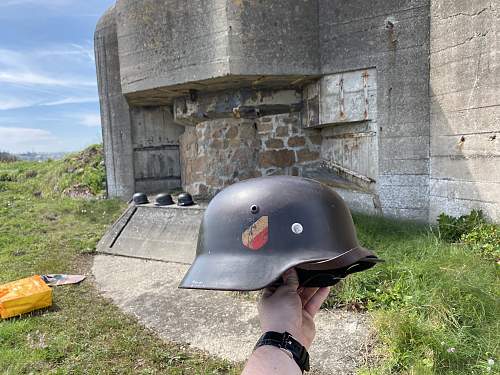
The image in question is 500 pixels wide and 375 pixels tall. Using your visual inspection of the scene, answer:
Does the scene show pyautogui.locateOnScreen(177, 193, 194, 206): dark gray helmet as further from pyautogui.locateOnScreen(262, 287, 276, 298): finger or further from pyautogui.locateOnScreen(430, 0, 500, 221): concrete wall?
pyautogui.locateOnScreen(262, 287, 276, 298): finger

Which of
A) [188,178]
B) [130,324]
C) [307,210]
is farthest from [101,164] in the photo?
[307,210]

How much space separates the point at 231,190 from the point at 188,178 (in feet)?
17.6

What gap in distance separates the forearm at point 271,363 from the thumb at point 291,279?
233 millimetres

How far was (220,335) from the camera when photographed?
2.92 metres

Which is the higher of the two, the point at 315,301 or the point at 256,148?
the point at 256,148

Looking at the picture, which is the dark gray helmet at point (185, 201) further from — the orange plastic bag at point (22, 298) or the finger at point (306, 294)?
the finger at point (306, 294)

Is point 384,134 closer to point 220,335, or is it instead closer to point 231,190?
point 220,335

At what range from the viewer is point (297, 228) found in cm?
141

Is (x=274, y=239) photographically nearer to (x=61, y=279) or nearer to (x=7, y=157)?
(x=61, y=279)

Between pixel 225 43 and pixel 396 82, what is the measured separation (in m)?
1.99

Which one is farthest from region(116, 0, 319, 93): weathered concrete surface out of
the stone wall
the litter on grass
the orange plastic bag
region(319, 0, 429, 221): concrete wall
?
the orange plastic bag

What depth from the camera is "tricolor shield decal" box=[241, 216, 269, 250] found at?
4.58ft

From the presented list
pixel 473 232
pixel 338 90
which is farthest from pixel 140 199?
pixel 473 232

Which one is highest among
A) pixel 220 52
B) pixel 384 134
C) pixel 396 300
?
pixel 220 52
